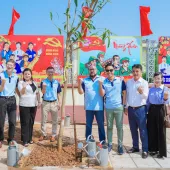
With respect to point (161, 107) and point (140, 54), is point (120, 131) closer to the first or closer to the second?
point (161, 107)

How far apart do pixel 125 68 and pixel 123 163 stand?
25.4 ft

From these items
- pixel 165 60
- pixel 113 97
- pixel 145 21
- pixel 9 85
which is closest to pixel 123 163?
pixel 113 97

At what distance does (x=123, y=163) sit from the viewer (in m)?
4.93

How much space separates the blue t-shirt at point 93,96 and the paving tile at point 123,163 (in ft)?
3.39

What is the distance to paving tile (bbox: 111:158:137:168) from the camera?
478 centimetres

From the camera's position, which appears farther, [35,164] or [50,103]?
[50,103]

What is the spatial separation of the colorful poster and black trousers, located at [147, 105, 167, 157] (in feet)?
23.4

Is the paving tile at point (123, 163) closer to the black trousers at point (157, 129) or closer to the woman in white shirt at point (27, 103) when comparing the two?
the black trousers at point (157, 129)

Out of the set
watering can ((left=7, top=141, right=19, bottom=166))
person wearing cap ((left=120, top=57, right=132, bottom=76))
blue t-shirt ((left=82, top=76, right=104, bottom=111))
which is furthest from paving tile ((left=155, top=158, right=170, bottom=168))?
person wearing cap ((left=120, top=57, right=132, bottom=76))

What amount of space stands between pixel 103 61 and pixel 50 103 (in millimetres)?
6332

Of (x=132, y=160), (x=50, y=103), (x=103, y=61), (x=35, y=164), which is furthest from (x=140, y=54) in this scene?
(x=35, y=164)

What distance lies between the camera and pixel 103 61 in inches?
480

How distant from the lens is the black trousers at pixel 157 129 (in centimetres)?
520

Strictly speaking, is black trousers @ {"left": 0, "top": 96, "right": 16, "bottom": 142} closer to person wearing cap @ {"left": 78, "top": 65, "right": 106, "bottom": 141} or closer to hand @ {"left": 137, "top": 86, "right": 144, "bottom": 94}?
person wearing cap @ {"left": 78, "top": 65, "right": 106, "bottom": 141}
